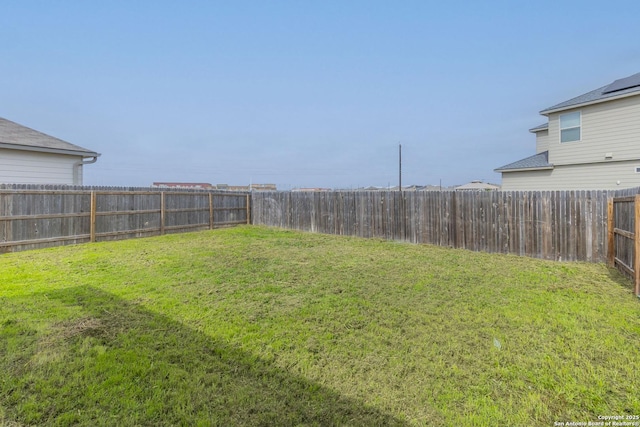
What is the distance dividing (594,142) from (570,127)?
3.11 ft

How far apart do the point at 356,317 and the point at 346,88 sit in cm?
1785

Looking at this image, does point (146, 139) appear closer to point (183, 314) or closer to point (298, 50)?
point (298, 50)

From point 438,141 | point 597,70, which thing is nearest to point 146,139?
point 438,141

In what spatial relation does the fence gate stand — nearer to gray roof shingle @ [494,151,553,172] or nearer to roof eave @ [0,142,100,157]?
gray roof shingle @ [494,151,553,172]

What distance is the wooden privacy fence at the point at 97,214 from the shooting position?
772cm

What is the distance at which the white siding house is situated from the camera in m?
8.66

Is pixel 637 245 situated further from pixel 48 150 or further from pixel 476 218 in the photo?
pixel 48 150

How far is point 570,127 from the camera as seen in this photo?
1084 cm

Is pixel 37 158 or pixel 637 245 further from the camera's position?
pixel 37 158

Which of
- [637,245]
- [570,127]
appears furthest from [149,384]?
[570,127]

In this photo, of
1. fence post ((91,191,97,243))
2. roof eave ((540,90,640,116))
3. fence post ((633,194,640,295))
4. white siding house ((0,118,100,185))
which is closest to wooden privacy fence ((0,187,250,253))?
fence post ((91,191,97,243))

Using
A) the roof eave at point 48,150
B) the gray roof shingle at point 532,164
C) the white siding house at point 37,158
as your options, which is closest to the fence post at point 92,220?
the white siding house at point 37,158

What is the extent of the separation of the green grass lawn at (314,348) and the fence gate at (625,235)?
41 cm

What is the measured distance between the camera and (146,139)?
28.0 meters
